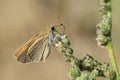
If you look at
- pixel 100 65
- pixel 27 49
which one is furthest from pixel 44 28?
pixel 100 65

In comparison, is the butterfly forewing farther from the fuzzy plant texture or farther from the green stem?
the green stem

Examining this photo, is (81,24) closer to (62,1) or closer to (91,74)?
(62,1)

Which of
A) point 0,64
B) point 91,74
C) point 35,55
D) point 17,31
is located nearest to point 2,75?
point 0,64

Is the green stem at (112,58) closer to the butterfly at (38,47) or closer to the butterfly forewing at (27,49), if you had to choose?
the butterfly at (38,47)

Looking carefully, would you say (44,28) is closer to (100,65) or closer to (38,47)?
(38,47)

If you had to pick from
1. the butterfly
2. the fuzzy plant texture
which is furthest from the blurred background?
the fuzzy plant texture

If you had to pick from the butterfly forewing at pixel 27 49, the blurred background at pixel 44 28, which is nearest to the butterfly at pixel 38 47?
the butterfly forewing at pixel 27 49
